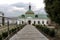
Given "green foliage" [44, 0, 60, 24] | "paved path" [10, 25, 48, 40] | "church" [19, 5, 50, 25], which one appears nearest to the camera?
"green foliage" [44, 0, 60, 24]

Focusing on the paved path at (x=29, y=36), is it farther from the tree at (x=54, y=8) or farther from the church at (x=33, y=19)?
the church at (x=33, y=19)

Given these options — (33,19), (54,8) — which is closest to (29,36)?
(54,8)

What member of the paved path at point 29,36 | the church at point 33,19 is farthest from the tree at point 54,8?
the church at point 33,19

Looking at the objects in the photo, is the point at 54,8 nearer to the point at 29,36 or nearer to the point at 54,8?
the point at 54,8

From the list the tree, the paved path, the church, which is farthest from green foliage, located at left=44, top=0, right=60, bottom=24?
the church

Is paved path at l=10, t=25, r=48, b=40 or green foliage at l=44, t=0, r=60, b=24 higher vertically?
green foliage at l=44, t=0, r=60, b=24

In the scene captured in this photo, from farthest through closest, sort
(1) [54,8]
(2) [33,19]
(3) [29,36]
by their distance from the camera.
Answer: (2) [33,19] < (3) [29,36] < (1) [54,8]

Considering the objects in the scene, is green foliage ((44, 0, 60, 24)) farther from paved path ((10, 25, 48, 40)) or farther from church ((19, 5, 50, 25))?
church ((19, 5, 50, 25))

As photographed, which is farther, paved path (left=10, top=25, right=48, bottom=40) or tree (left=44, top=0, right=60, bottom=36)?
paved path (left=10, top=25, right=48, bottom=40)

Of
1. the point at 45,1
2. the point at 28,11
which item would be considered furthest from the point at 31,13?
the point at 45,1

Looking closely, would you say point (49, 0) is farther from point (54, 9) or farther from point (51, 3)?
point (54, 9)

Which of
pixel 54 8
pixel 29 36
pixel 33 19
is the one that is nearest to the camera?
pixel 54 8

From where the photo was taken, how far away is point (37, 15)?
4222 inches

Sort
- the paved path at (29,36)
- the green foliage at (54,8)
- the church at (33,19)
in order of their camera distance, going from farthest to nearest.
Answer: the church at (33,19) → the paved path at (29,36) → the green foliage at (54,8)
